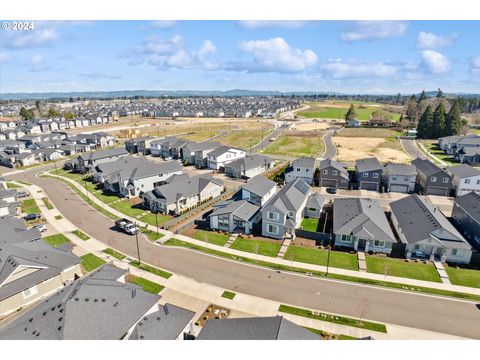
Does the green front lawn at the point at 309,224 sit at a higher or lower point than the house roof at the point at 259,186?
lower

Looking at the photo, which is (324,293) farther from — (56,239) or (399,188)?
(399,188)

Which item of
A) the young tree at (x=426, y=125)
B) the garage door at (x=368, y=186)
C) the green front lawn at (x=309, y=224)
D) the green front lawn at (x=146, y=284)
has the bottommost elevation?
the green front lawn at (x=146, y=284)

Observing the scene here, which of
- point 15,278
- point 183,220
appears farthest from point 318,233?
point 15,278

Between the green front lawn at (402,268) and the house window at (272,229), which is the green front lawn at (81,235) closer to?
the house window at (272,229)

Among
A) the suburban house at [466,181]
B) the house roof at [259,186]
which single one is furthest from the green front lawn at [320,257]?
the suburban house at [466,181]

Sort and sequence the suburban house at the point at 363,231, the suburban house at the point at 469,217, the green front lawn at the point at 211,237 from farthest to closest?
the green front lawn at the point at 211,237, the suburban house at the point at 469,217, the suburban house at the point at 363,231

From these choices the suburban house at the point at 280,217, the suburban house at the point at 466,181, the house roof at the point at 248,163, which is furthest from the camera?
the house roof at the point at 248,163

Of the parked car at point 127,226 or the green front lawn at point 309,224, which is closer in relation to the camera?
the parked car at point 127,226
